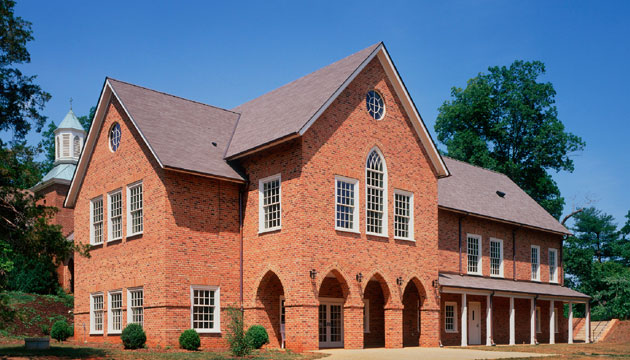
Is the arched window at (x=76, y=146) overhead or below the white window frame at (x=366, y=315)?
overhead

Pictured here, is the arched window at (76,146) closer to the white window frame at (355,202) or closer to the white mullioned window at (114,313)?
the white mullioned window at (114,313)

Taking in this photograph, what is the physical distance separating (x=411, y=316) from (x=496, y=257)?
25.9ft

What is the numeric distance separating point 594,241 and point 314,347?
61.9 metres

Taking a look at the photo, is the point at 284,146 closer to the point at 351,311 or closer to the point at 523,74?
the point at 351,311

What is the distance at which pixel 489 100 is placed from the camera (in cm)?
5894

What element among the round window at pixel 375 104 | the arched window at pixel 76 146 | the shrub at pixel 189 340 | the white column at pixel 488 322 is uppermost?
the arched window at pixel 76 146

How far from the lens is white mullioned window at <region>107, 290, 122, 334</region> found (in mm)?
27453

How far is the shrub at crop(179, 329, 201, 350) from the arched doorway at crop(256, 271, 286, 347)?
2928mm

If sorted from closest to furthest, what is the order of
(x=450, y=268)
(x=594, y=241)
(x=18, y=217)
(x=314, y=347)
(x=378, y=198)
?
(x=18, y=217) → (x=314, y=347) → (x=378, y=198) → (x=450, y=268) → (x=594, y=241)

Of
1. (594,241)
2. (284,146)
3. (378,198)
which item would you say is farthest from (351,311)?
(594,241)

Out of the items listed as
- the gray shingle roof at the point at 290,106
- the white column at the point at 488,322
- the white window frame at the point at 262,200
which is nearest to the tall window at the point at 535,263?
the white column at the point at 488,322

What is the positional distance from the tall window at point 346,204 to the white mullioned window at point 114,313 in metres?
9.80

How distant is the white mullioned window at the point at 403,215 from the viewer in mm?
28328

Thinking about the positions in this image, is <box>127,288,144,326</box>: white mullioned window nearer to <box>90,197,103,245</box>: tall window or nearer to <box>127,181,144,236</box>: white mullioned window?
<box>127,181,144,236</box>: white mullioned window
